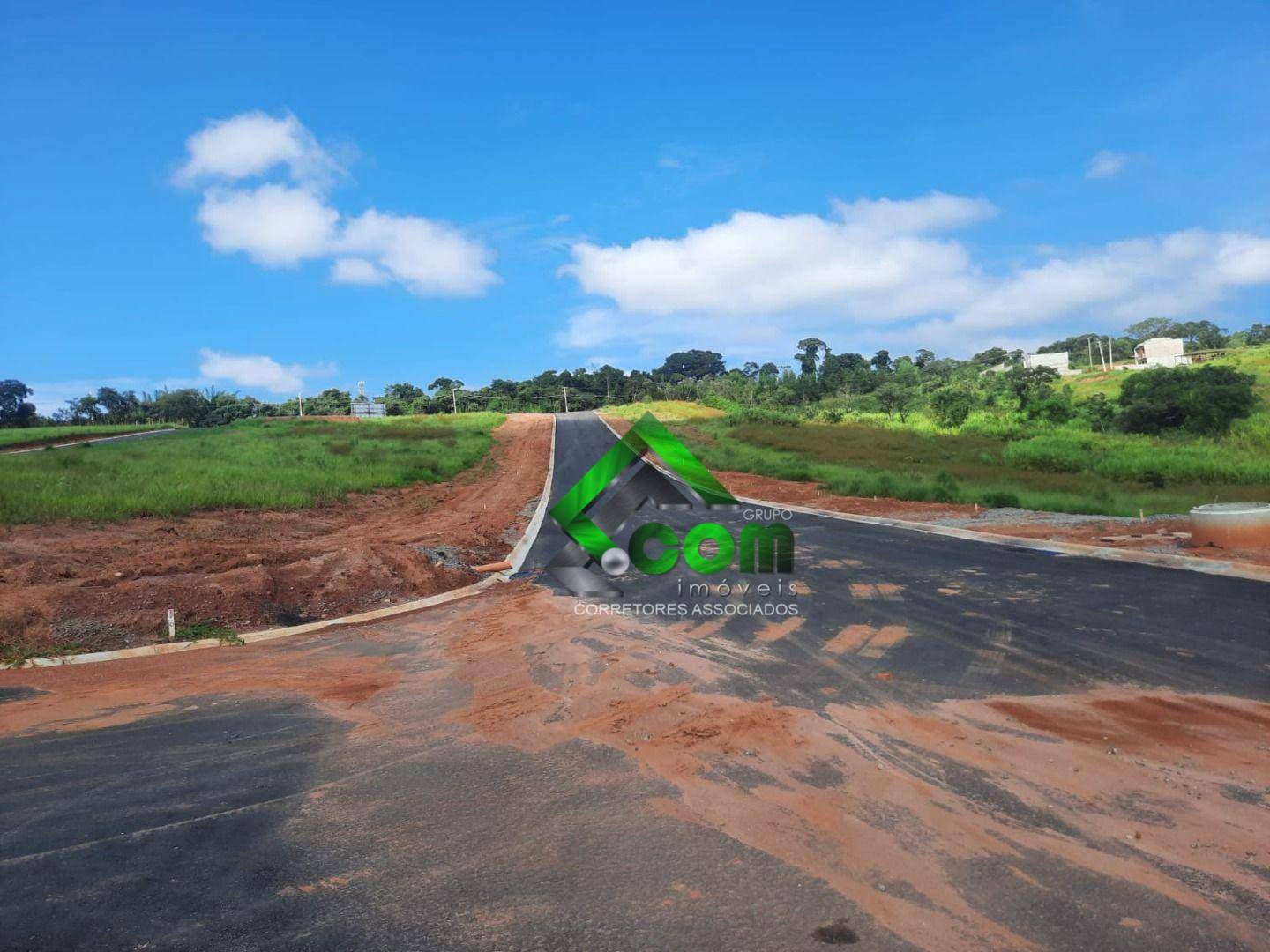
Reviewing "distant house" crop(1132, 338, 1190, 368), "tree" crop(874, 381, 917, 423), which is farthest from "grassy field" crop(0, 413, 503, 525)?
"distant house" crop(1132, 338, 1190, 368)

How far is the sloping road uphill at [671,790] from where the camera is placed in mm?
3119

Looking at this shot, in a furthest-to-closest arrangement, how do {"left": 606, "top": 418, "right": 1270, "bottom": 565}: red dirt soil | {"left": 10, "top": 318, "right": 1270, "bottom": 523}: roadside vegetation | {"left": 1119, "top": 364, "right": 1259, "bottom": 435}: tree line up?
{"left": 1119, "top": 364, "right": 1259, "bottom": 435}: tree, {"left": 10, "top": 318, "right": 1270, "bottom": 523}: roadside vegetation, {"left": 606, "top": 418, "right": 1270, "bottom": 565}: red dirt soil

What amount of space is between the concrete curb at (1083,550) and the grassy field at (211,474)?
47.1ft

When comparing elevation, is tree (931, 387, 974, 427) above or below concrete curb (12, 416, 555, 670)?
above

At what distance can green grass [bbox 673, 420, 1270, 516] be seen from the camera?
19594mm

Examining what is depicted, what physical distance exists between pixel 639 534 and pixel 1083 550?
7680 mm

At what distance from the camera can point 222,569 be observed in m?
11.3

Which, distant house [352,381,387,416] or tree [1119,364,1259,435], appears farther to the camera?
distant house [352,381,387,416]

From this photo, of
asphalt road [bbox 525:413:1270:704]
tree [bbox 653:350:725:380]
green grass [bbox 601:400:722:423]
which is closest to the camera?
asphalt road [bbox 525:413:1270:704]

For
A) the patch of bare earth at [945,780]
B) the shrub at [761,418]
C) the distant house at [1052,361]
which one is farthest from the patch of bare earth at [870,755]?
the distant house at [1052,361]

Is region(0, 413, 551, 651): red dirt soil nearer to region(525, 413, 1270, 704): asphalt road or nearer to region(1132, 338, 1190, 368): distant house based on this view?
region(525, 413, 1270, 704): asphalt road

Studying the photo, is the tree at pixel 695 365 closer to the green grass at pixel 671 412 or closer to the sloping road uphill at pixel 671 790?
the green grass at pixel 671 412

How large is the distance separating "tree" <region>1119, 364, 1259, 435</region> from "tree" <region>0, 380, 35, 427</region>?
87878mm

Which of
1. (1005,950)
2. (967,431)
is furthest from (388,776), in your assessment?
(967,431)
